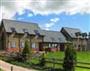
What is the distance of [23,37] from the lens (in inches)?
2299

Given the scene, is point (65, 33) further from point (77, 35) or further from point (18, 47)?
point (18, 47)

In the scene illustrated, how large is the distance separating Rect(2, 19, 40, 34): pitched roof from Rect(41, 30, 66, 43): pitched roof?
3.91 m

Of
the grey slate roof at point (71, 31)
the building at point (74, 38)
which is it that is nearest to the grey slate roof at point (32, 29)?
the building at point (74, 38)

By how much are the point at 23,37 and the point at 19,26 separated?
2.65 metres

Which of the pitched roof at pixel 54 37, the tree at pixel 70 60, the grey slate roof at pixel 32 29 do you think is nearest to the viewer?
the tree at pixel 70 60

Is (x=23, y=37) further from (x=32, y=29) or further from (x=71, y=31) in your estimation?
(x=71, y=31)

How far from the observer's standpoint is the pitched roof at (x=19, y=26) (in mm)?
55344

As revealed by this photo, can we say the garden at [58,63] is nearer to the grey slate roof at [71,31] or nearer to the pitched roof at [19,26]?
the pitched roof at [19,26]

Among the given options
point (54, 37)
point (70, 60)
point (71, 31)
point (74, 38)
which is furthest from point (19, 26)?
point (70, 60)

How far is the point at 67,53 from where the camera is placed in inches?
1148

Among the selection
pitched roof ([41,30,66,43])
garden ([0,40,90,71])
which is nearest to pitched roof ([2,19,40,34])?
pitched roof ([41,30,66,43])

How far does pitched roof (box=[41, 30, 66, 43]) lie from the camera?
65475mm

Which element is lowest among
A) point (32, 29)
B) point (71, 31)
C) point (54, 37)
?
point (54, 37)

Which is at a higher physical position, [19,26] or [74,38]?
[19,26]
